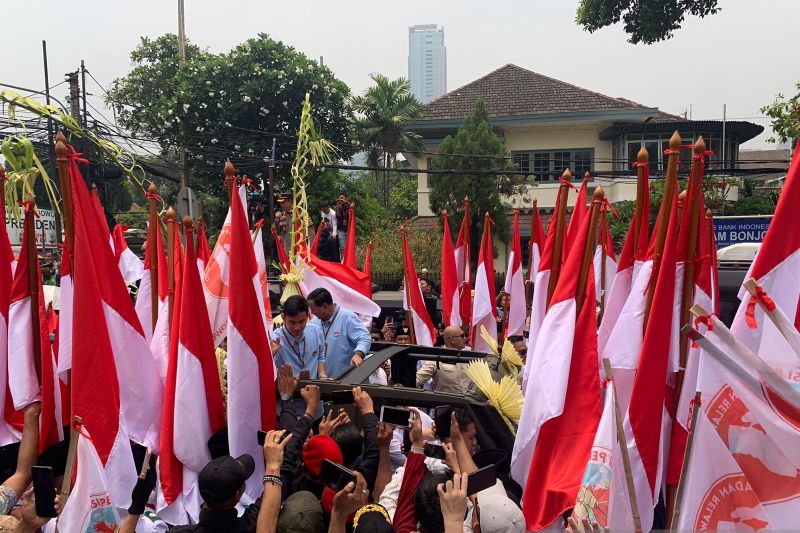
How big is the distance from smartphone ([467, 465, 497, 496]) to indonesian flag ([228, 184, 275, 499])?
1827 mm

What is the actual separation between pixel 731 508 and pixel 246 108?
20.1 m

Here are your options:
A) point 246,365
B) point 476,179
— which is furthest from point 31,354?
point 476,179

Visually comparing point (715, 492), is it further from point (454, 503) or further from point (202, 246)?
point (202, 246)

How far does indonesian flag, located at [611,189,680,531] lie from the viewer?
357 centimetres

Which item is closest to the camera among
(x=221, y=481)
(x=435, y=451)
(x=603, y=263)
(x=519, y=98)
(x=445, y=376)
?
(x=221, y=481)

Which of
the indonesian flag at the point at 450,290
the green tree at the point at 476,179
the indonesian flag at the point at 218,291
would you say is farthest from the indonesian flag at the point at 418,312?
the green tree at the point at 476,179

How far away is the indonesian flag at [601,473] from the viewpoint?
3148 millimetres

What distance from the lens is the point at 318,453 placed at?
3.27 meters

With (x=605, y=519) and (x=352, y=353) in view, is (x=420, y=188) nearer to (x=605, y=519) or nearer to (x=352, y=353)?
(x=352, y=353)

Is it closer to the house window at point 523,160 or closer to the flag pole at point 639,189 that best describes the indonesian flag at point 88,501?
the flag pole at point 639,189

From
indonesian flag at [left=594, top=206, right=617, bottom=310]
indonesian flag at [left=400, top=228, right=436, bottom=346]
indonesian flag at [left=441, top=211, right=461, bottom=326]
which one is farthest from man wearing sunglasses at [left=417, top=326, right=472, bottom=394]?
indonesian flag at [left=441, top=211, right=461, bottom=326]

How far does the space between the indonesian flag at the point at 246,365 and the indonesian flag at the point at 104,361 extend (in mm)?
580

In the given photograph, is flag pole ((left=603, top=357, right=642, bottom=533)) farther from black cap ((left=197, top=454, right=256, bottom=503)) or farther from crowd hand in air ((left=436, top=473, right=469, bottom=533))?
black cap ((left=197, top=454, right=256, bottom=503))

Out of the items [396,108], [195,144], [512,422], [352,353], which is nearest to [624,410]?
[512,422]
